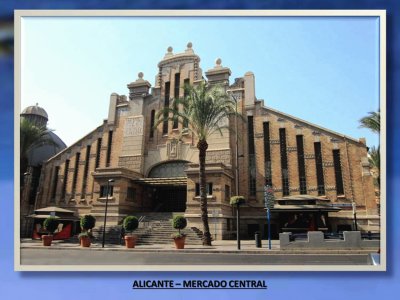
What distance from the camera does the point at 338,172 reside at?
20.8 metres

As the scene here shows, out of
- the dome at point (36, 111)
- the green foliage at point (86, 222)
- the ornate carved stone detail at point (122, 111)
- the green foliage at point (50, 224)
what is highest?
the ornate carved stone detail at point (122, 111)

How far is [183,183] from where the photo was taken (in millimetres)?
23750

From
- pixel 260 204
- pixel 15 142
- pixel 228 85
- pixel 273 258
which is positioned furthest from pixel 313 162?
pixel 15 142

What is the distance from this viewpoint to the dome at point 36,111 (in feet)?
36.4

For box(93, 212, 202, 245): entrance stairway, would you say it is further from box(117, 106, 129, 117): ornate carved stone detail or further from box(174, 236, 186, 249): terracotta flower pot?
box(117, 106, 129, 117): ornate carved stone detail

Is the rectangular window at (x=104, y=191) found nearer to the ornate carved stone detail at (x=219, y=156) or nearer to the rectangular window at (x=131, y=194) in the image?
the rectangular window at (x=131, y=194)

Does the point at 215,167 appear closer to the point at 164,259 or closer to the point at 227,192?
the point at 227,192

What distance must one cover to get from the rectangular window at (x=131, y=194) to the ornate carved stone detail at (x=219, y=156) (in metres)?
6.07

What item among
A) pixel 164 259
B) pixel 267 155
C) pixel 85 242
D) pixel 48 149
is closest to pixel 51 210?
pixel 48 149

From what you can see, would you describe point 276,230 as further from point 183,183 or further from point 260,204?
point 183,183

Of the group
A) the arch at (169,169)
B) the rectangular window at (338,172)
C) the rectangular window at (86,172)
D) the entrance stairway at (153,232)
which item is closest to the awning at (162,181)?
the arch at (169,169)

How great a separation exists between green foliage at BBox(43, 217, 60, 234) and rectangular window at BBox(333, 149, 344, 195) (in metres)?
16.4

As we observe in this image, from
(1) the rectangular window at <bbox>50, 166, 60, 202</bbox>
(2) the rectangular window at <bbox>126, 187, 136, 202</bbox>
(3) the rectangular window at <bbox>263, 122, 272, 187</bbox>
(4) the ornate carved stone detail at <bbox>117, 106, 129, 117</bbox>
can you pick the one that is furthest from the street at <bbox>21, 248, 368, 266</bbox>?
(4) the ornate carved stone detail at <bbox>117, 106, 129, 117</bbox>

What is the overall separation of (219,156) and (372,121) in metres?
13.5
